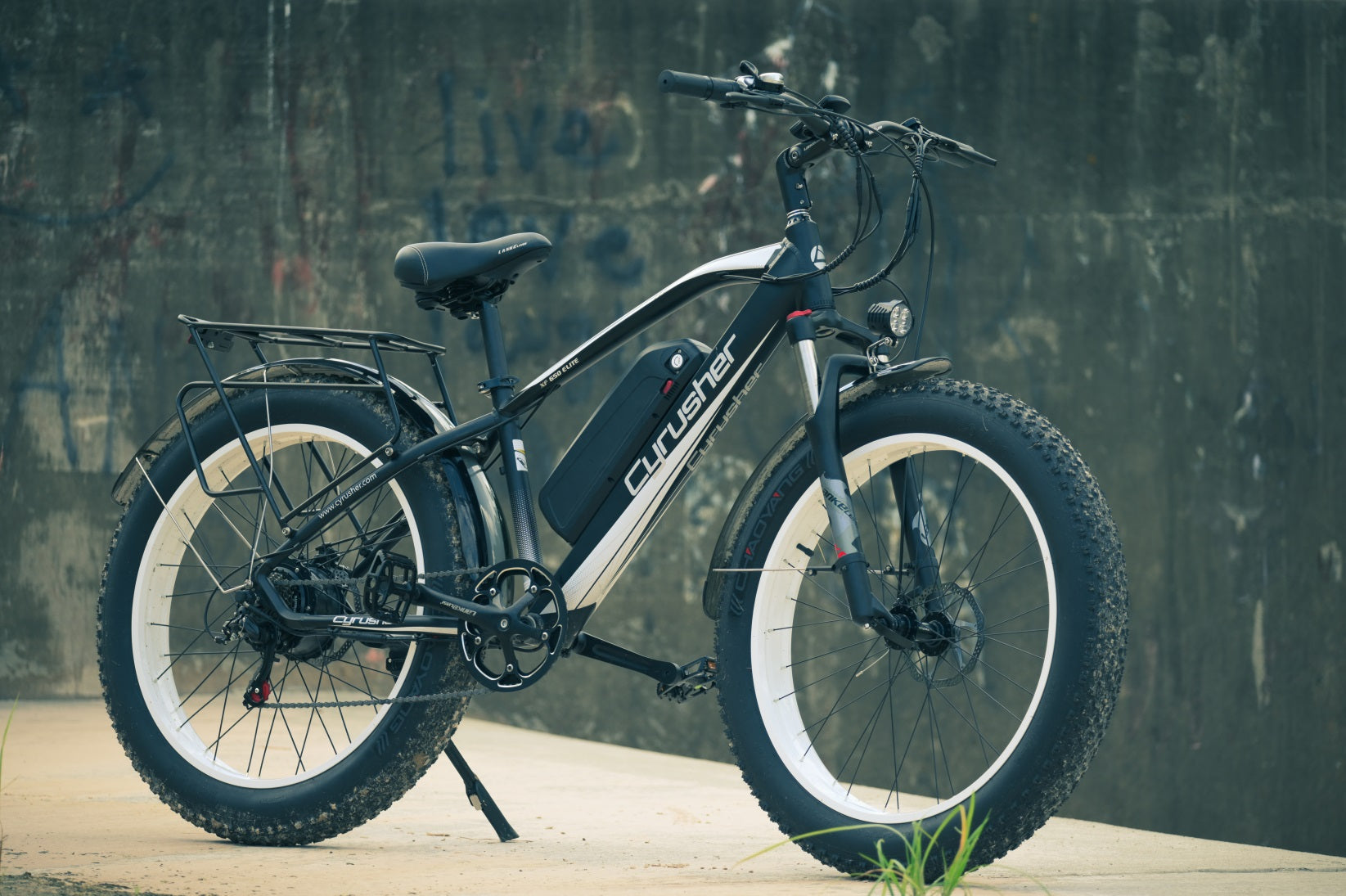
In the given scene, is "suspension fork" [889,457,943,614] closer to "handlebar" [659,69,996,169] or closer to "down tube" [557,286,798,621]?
"down tube" [557,286,798,621]

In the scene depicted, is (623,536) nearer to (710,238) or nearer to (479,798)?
(479,798)

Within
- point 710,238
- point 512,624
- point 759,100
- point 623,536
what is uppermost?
point 710,238

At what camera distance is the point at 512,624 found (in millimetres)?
2471

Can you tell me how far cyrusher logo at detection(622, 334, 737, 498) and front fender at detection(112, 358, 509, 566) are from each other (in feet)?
0.99

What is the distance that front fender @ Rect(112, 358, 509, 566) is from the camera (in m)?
2.60

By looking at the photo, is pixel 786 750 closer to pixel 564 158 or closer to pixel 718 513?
pixel 718 513

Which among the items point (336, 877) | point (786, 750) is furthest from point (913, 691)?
point (336, 877)

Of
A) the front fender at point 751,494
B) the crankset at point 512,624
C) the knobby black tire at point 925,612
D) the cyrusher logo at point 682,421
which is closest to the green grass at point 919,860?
the knobby black tire at point 925,612

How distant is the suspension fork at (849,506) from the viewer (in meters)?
2.20

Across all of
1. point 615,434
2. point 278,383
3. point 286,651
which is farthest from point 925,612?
point 278,383

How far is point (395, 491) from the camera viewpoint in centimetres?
270

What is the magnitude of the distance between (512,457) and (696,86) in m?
0.84

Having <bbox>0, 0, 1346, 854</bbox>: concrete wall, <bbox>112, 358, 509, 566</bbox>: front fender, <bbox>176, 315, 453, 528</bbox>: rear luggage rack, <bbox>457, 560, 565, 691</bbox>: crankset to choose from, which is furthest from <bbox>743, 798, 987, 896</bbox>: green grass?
<bbox>0, 0, 1346, 854</bbox>: concrete wall

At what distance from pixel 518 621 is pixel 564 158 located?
287cm
